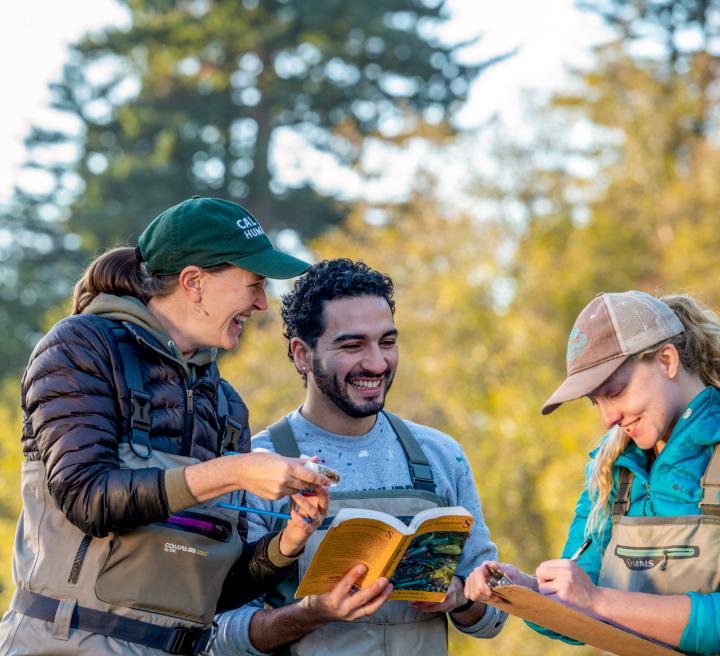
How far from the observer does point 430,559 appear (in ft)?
12.2

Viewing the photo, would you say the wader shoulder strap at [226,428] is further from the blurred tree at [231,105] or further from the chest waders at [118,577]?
the blurred tree at [231,105]

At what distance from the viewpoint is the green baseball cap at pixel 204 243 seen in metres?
3.49

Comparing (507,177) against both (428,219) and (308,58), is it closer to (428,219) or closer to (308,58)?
(428,219)

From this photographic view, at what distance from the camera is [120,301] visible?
3.43 metres

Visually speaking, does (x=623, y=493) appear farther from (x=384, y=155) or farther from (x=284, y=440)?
(x=384, y=155)

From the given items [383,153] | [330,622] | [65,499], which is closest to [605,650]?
[330,622]

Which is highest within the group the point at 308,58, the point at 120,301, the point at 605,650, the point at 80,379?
the point at 308,58

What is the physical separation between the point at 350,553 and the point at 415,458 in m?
0.72

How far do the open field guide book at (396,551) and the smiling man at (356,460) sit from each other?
142mm

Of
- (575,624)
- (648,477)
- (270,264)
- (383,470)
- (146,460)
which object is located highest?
(270,264)

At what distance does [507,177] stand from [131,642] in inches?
953

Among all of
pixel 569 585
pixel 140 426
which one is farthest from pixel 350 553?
pixel 140 426

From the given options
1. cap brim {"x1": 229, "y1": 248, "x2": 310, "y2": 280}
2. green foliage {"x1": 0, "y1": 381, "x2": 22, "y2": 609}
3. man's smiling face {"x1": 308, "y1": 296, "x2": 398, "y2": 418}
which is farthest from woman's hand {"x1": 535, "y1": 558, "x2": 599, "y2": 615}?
green foliage {"x1": 0, "y1": 381, "x2": 22, "y2": 609}

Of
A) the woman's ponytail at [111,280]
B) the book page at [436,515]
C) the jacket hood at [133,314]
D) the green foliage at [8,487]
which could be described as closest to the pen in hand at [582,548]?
the book page at [436,515]
